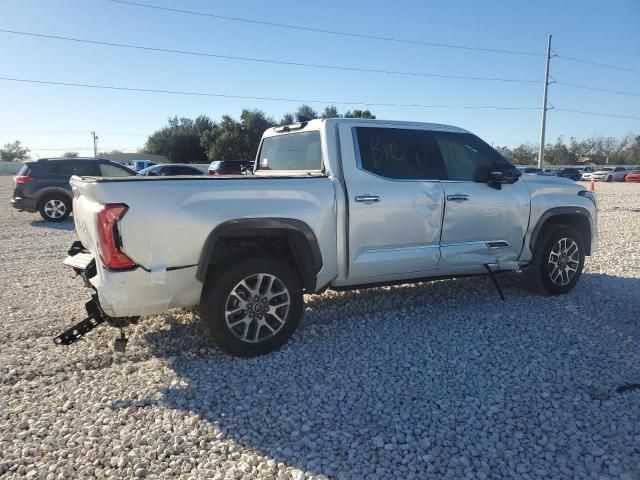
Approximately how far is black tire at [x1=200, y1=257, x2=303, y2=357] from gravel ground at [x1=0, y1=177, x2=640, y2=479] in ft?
0.49

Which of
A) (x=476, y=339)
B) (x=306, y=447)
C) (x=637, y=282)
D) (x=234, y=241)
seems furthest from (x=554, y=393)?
(x=637, y=282)

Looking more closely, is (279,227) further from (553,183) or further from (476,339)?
(553,183)

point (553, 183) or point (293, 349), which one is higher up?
point (553, 183)

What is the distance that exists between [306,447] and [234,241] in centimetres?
183

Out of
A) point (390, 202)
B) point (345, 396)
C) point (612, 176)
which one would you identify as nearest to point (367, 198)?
point (390, 202)

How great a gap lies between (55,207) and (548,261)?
1181 cm

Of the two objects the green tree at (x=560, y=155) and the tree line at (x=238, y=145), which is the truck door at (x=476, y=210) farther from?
the green tree at (x=560, y=155)

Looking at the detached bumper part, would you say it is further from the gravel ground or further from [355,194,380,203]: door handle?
[355,194,380,203]: door handle

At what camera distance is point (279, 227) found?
4.01 metres

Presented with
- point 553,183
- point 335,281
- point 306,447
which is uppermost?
point 553,183

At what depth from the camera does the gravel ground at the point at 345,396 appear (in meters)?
2.73

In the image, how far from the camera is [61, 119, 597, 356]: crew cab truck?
11.7 ft

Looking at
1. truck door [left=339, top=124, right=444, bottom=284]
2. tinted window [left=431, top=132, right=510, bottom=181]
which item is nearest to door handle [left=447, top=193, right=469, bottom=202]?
truck door [left=339, top=124, right=444, bottom=284]

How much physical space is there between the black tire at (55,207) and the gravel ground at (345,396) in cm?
802
